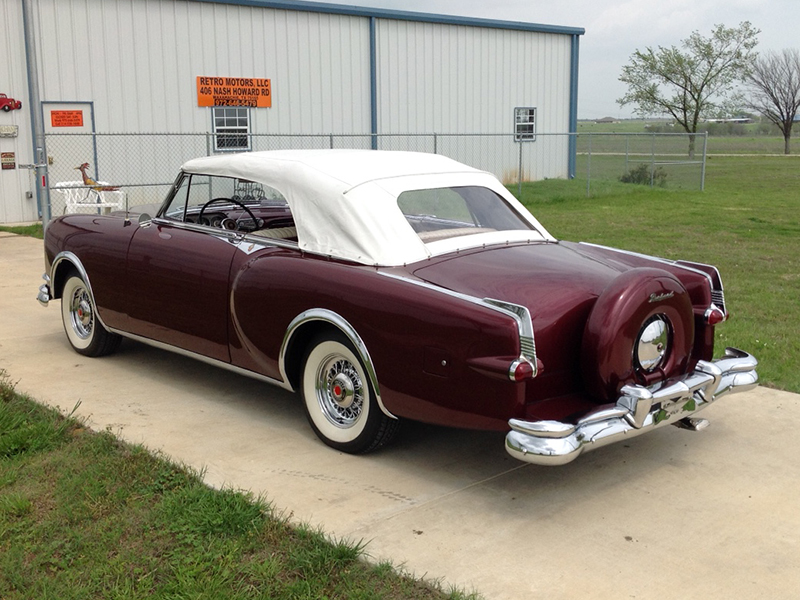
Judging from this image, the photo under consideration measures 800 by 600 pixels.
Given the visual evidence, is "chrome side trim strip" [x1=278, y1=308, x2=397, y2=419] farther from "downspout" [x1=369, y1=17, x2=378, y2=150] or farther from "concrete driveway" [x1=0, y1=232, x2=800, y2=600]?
"downspout" [x1=369, y1=17, x2=378, y2=150]

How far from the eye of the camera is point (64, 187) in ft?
50.3

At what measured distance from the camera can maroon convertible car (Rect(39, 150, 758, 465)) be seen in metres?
4.11

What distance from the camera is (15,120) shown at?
16.8 meters

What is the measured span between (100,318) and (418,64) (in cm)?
1804

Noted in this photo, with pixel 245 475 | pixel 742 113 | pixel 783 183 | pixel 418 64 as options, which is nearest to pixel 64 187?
pixel 418 64

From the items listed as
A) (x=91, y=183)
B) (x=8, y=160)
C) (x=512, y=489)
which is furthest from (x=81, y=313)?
(x=8, y=160)

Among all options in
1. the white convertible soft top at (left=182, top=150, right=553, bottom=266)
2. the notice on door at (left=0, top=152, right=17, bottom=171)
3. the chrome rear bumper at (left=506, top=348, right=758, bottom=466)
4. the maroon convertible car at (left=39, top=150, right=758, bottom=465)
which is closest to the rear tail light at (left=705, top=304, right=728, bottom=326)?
the maroon convertible car at (left=39, top=150, right=758, bottom=465)

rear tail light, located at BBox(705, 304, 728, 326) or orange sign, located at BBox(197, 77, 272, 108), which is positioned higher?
orange sign, located at BBox(197, 77, 272, 108)

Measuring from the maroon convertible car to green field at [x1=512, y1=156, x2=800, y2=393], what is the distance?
2.14 meters

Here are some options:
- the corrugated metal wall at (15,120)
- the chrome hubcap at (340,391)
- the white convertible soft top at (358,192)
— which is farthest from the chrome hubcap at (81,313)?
the corrugated metal wall at (15,120)

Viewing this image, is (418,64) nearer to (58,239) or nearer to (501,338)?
(58,239)

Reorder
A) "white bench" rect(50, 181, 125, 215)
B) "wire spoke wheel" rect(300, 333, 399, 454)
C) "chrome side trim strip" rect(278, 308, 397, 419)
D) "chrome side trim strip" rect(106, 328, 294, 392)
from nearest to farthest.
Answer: "chrome side trim strip" rect(278, 308, 397, 419)
"wire spoke wheel" rect(300, 333, 399, 454)
"chrome side trim strip" rect(106, 328, 294, 392)
"white bench" rect(50, 181, 125, 215)

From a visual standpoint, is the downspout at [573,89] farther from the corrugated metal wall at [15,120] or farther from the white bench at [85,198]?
the corrugated metal wall at [15,120]

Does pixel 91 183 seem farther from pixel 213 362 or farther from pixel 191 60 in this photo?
pixel 213 362
